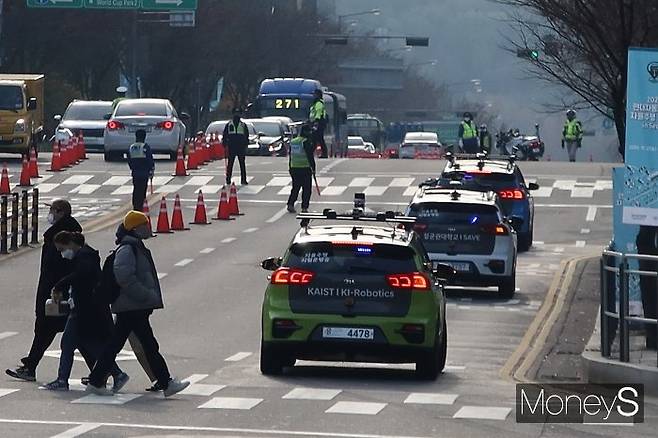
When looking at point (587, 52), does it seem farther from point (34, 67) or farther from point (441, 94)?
point (441, 94)

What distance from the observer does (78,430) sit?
46.4 feet

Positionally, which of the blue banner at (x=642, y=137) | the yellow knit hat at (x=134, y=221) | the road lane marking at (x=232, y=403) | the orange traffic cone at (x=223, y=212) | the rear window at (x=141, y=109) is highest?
the blue banner at (x=642, y=137)

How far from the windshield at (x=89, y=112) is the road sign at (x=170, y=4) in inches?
430

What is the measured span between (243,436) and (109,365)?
2.82 m

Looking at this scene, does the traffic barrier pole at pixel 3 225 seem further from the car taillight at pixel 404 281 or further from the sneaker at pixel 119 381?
the sneaker at pixel 119 381

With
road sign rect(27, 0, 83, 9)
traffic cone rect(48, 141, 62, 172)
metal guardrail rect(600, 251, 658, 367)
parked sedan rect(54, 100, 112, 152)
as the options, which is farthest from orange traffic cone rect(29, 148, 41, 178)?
metal guardrail rect(600, 251, 658, 367)

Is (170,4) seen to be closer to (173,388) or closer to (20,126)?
(20,126)

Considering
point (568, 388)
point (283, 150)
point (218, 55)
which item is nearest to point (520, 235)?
point (568, 388)

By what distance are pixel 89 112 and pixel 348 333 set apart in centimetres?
3988

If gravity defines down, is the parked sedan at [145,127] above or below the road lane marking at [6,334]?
above

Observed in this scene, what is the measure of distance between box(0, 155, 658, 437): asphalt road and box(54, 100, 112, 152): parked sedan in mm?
11478

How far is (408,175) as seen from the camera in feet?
156

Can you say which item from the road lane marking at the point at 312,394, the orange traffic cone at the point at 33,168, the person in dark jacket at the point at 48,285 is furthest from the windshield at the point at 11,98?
the road lane marking at the point at 312,394

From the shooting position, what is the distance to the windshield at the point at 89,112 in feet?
187
